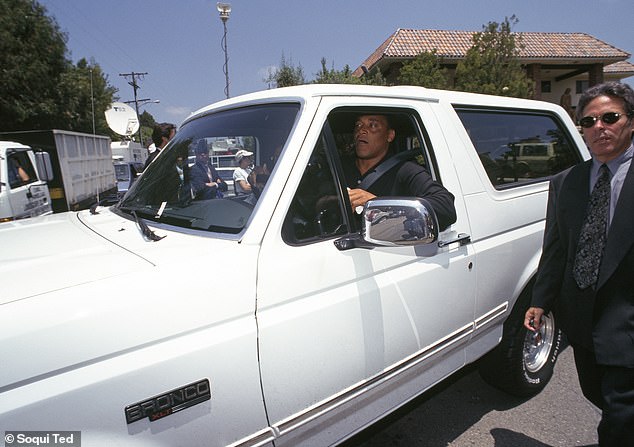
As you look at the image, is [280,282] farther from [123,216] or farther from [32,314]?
[123,216]

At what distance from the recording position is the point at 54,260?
1.48 metres

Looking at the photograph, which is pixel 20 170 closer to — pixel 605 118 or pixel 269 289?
pixel 269 289

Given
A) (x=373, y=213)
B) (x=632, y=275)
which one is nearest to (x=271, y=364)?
(x=373, y=213)

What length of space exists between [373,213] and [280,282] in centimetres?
45

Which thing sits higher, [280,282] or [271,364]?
[280,282]

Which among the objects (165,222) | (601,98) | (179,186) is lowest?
(165,222)

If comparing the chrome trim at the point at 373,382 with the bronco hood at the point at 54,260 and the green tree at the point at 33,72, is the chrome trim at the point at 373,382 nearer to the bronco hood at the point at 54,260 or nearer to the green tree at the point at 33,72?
the bronco hood at the point at 54,260

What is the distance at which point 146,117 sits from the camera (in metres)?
134

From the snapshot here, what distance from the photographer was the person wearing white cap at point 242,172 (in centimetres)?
195

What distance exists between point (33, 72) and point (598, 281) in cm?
2450

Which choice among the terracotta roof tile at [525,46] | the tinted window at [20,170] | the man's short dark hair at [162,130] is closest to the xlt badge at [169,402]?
the man's short dark hair at [162,130]

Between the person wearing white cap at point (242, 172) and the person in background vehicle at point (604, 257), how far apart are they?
1534 mm

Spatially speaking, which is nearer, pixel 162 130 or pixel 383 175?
pixel 383 175

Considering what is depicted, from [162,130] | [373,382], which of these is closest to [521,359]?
[373,382]
